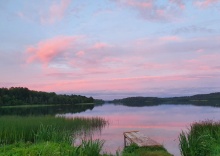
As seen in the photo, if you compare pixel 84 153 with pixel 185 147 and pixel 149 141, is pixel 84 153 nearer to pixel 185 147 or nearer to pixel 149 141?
pixel 185 147

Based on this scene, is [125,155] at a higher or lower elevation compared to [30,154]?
lower

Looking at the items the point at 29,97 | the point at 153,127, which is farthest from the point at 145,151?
the point at 29,97

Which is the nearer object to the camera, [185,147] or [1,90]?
[185,147]

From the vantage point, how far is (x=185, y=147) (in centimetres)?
1180

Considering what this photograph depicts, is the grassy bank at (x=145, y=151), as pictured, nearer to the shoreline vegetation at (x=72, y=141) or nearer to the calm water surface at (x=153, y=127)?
the shoreline vegetation at (x=72, y=141)

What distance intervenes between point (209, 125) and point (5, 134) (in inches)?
444

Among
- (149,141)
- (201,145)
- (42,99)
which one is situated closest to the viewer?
(201,145)

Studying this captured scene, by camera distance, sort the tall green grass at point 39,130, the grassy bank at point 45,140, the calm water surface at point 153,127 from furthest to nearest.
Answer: the calm water surface at point 153,127 → the tall green grass at point 39,130 → the grassy bank at point 45,140

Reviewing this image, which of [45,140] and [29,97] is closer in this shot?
[45,140]

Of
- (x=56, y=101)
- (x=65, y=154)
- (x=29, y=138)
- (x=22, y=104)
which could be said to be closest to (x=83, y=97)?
(x=56, y=101)

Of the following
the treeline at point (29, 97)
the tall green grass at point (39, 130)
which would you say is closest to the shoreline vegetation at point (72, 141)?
the tall green grass at point (39, 130)

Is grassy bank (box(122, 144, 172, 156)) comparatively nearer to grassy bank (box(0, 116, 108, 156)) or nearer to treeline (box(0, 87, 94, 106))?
grassy bank (box(0, 116, 108, 156))

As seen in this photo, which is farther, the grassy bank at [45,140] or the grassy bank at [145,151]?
the grassy bank at [145,151]

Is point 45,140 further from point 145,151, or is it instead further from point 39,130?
point 145,151
